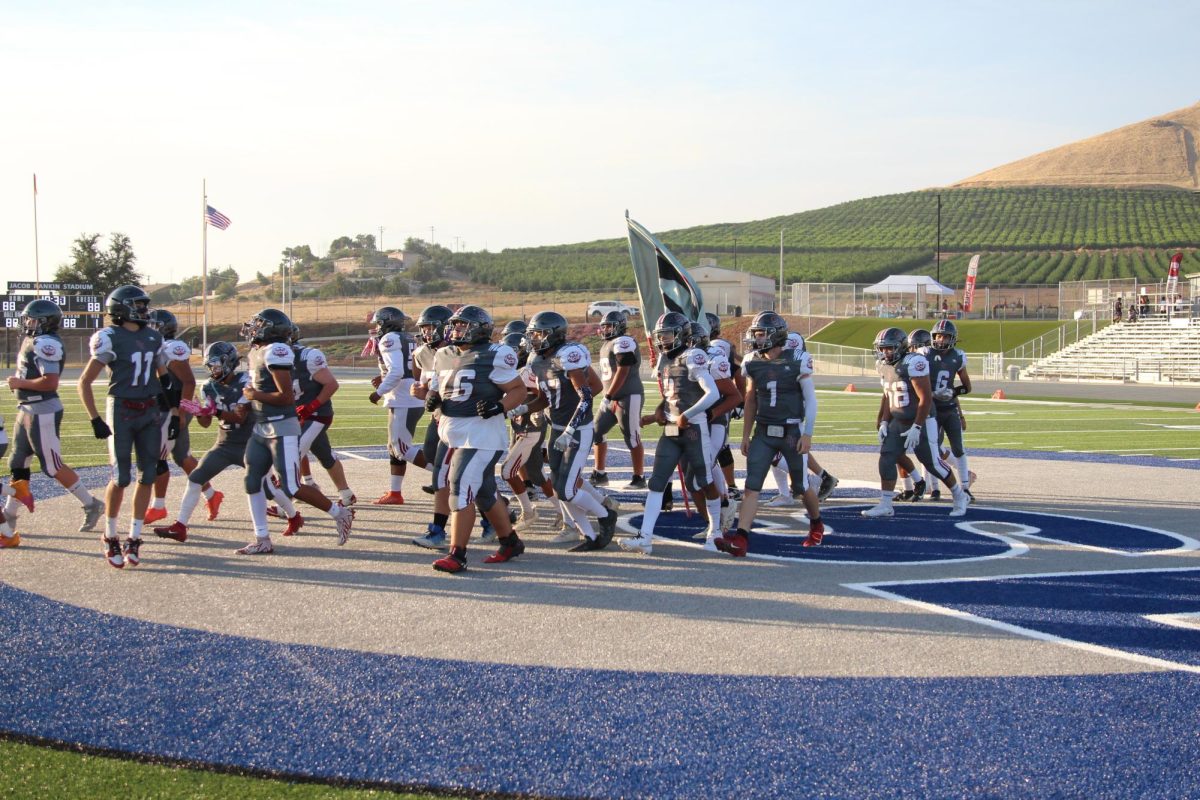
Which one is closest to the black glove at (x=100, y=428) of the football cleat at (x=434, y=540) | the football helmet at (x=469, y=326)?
the football cleat at (x=434, y=540)

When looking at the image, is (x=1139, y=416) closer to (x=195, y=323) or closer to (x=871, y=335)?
(x=871, y=335)

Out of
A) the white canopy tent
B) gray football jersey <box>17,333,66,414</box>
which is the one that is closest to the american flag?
the white canopy tent

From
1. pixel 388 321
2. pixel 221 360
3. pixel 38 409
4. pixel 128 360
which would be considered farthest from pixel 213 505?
pixel 388 321

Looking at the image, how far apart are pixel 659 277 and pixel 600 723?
66.6 feet

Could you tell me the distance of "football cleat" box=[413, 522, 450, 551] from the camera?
31.5 feet

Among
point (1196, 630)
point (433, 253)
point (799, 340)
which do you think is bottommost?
point (1196, 630)

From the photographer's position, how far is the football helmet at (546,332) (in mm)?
9750

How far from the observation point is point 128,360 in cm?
870

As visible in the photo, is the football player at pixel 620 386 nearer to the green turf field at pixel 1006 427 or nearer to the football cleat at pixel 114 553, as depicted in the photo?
the football cleat at pixel 114 553

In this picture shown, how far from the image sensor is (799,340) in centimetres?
1077

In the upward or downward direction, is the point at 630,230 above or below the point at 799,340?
above

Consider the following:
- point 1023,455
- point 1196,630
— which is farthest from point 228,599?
point 1023,455

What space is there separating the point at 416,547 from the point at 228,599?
7.33 ft

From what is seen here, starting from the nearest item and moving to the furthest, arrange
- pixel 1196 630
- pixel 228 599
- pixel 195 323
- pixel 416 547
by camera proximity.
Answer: pixel 1196 630 → pixel 228 599 → pixel 416 547 → pixel 195 323
